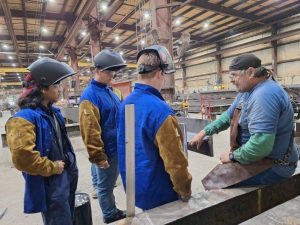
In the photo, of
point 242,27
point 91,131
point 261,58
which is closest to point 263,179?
point 91,131

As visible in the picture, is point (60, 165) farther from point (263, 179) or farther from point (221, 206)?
point (263, 179)

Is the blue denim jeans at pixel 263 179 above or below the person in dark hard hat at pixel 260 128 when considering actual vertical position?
below

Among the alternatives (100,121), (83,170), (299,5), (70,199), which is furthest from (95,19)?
(299,5)

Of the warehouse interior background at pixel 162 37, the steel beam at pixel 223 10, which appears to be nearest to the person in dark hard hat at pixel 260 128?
the warehouse interior background at pixel 162 37

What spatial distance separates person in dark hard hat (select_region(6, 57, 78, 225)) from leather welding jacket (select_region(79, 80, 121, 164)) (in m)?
0.39

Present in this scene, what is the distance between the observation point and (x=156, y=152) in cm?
132

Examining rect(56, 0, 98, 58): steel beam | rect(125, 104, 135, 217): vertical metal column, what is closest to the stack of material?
rect(56, 0, 98, 58): steel beam

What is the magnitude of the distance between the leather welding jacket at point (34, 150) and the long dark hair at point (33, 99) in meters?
0.03

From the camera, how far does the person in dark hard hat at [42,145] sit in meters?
1.35

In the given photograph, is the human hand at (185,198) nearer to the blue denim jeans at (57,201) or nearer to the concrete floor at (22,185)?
the blue denim jeans at (57,201)

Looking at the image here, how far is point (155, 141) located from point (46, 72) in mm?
878

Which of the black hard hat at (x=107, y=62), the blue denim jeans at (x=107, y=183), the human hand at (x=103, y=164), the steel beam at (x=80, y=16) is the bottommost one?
the blue denim jeans at (x=107, y=183)

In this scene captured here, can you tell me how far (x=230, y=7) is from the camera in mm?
11570

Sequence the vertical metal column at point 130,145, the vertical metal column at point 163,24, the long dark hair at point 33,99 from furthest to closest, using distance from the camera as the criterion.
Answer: the vertical metal column at point 163,24 → the long dark hair at point 33,99 → the vertical metal column at point 130,145
